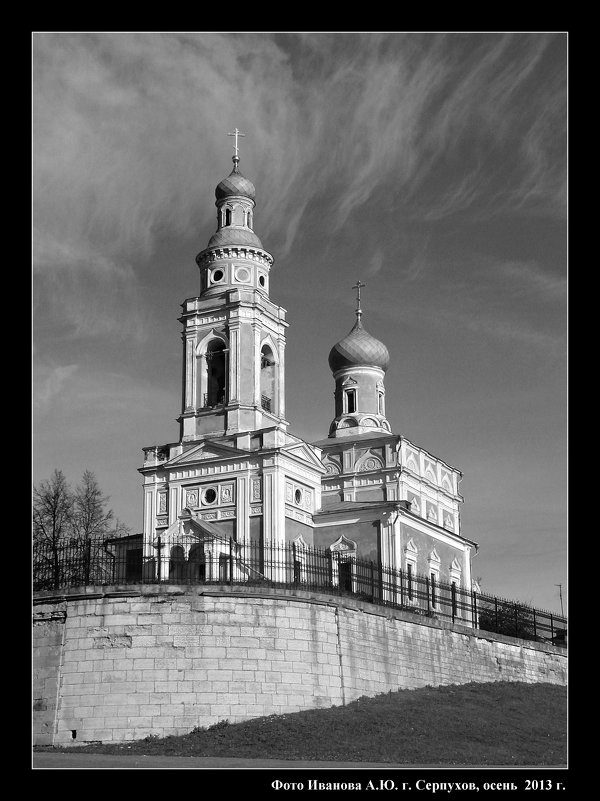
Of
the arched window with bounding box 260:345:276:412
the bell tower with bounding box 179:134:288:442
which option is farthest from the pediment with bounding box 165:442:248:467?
the arched window with bounding box 260:345:276:412

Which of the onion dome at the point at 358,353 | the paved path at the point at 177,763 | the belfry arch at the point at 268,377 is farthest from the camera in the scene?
the onion dome at the point at 358,353

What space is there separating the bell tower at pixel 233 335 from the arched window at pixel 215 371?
1.5 inches

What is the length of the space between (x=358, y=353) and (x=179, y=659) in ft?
97.8

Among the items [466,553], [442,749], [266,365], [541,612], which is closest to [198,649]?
[442,749]

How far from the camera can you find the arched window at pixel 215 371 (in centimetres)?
4428

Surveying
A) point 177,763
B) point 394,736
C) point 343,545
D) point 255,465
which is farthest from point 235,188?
point 177,763

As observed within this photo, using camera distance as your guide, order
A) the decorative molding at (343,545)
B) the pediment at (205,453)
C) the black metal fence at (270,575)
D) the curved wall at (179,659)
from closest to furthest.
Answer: the curved wall at (179,659), the black metal fence at (270,575), the pediment at (205,453), the decorative molding at (343,545)

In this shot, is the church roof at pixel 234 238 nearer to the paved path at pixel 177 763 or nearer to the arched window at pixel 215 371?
the arched window at pixel 215 371

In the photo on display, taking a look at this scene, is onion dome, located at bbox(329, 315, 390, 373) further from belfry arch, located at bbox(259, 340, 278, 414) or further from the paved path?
the paved path

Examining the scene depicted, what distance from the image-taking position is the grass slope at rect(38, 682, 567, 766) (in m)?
21.5

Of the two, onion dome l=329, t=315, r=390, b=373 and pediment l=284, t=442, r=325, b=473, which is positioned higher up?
onion dome l=329, t=315, r=390, b=373

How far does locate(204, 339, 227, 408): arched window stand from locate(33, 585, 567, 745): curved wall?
1902 cm

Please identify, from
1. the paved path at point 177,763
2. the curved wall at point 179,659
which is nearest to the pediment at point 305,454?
the curved wall at point 179,659

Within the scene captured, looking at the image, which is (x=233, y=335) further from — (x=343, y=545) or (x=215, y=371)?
(x=343, y=545)
